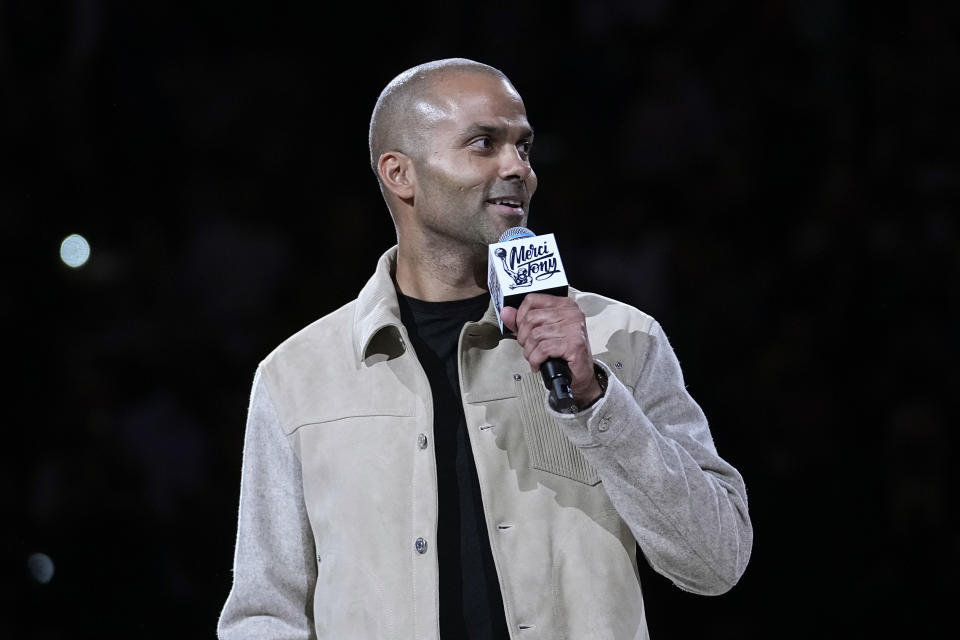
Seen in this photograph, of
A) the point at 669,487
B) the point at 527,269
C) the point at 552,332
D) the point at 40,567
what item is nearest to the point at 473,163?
the point at 527,269

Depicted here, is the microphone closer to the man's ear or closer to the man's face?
the man's face

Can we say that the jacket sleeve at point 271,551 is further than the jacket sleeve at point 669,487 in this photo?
Yes

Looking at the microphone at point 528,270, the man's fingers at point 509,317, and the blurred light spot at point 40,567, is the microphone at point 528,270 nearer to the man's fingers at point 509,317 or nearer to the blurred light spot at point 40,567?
the man's fingers at point 509,317

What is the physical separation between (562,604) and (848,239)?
2.00 meters

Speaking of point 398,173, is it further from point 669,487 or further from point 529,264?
point 669,487

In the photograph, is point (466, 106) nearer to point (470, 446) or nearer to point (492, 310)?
point (492, 310)

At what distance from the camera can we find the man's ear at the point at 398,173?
205 centimetres

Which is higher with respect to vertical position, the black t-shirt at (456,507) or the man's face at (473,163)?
the man's face at (473,163)

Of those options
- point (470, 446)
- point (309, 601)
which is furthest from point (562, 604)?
point (309, 601)

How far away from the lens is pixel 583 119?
3469 millimetres

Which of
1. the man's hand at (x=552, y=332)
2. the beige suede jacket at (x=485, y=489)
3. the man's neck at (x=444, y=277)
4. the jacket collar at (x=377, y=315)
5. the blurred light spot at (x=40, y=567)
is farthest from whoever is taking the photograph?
the blurred light spot at (x=40, y=567)

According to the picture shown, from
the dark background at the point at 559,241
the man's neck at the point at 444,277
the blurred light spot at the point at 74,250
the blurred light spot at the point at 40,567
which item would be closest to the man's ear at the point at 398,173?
the man's neck at the point at 444,277

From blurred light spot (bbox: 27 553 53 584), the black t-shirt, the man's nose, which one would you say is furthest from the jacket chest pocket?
blurred light spot (bbox: 27 553 53 584)

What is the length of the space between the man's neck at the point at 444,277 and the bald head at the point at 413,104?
0.19 meters
